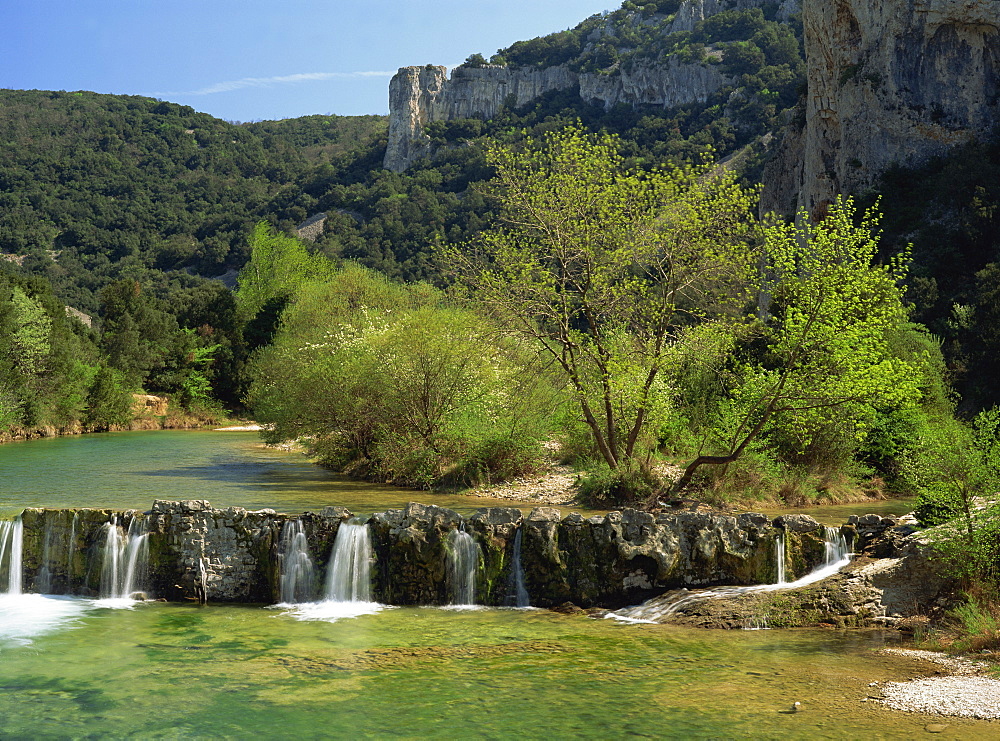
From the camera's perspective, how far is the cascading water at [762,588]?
14.0 metres

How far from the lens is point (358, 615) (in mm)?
14242

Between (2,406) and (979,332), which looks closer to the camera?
(979,332)

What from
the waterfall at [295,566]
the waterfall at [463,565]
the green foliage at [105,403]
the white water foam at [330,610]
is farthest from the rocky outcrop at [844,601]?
the green foliage at [105,403]

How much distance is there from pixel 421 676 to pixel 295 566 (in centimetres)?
513

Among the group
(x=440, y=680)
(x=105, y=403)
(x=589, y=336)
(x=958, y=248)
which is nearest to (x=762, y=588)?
(x=440, y=680)

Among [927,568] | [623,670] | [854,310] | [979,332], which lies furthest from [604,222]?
[979,332]

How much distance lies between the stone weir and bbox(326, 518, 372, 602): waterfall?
14 centimetres

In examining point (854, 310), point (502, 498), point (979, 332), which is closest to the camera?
point (854, 310)

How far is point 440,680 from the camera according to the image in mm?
10859

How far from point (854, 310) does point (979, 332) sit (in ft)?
46.2

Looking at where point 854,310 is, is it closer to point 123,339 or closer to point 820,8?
point 820,8

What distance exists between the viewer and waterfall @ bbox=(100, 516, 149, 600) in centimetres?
1534

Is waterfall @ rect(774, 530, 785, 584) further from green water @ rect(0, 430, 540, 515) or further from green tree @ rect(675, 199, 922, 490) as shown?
green water @ rect(0, 430, 540, 515)

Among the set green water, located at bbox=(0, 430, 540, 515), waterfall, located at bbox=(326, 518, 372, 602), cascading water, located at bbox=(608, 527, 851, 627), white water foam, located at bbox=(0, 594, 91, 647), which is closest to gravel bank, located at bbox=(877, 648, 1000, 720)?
cascading water, located at bbox=(608, 527, 851, 627)
